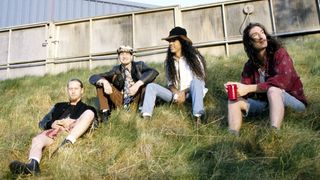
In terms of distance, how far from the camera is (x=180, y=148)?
337 cm

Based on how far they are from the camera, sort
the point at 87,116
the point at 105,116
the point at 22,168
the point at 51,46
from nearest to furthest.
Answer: the point at 22,168
the point at 87,116
the point at 105,116
the point at 51,46

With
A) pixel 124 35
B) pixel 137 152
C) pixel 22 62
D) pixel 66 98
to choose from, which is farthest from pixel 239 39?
pixel 137 152

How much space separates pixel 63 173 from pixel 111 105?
184cm

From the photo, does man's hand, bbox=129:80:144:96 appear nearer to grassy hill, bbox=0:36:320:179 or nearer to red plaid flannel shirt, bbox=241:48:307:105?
grassy hill, bbox=0:36:320:179

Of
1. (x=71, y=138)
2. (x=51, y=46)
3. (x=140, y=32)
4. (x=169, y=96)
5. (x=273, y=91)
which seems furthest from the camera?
(x=51, y=46)

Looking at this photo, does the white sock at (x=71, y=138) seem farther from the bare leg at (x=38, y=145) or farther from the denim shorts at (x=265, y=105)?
the denim shorts at (x=265, y=105)

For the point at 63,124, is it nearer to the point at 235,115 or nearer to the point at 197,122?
the point at 197,122

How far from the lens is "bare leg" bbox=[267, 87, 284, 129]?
10.7ft

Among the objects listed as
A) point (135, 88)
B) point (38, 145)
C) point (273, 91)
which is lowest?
point (38, 145)

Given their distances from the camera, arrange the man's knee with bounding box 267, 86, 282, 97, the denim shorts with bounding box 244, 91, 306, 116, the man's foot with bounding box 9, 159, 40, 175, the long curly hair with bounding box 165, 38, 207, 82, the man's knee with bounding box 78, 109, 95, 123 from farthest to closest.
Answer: the long curly hair with bounding box 165, 38, 207, 82, the man's knee with bounding box 78, 109, 95, 123, the denim shorts with bounding box 244, 91, 306, 116, the man's knee with bounding box 267, 86, 282, 97, the man's foot with bounding box 9, 159, 40, 175

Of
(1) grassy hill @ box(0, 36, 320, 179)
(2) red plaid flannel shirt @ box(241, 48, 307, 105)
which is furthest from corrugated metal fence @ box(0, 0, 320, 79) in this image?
(2) red plaid flannel shirt @ box(241, 48, 307, 105)

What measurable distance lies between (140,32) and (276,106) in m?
7.39

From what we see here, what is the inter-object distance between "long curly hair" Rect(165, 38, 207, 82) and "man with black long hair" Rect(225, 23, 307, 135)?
0.74 metres

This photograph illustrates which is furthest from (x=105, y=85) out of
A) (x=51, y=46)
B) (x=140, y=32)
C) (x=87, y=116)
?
(x=51, y=46)
